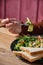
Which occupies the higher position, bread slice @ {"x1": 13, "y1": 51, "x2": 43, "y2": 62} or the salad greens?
the salad greens

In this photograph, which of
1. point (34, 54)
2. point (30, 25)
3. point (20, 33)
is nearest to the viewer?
point (34, 54)

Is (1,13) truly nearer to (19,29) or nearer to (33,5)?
(33,5)

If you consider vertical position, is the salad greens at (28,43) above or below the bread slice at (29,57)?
above

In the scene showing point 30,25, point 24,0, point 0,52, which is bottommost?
point 0,52

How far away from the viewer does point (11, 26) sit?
1479 mm

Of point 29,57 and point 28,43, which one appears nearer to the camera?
point 29,57

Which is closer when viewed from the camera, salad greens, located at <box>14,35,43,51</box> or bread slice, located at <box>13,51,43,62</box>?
bread slice, located at <box>13,51,43,62</box>

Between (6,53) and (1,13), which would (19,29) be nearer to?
(6,53)

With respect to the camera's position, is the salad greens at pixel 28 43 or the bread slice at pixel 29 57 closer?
the bread slice at pixel 29 57

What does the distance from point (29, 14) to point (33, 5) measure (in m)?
0.14

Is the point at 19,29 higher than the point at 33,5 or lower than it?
lower

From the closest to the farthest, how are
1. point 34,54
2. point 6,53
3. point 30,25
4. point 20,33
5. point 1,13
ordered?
point 34,54
point 6,53
point 30,25
point 20,33
point 1,13

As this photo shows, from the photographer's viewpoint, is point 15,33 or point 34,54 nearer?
point 34,54

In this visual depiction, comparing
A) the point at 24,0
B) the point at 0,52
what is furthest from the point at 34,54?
the point at 24,0
